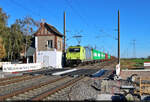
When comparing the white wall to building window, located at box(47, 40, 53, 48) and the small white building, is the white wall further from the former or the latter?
Answer: building window, located at box(47, 40, 53, 48)

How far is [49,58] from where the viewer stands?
31.6 metres

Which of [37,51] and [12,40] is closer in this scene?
[37,51]

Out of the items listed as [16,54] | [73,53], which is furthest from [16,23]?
[73,53]

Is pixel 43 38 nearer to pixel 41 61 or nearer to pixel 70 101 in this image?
pixel 41 61

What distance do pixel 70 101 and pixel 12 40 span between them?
1519 inches

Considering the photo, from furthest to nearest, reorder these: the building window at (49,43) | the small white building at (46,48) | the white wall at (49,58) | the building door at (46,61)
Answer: the building window at (49,43) < the building door at (46,61) < the small white building at (46,48) < the white wall at (49,58)

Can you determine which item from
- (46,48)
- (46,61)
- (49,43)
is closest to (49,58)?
(46,61)

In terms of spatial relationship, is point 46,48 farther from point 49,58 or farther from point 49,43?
point 49,58

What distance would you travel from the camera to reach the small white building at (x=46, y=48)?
31.5m

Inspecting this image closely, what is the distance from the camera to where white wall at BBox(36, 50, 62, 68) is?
31.3 m

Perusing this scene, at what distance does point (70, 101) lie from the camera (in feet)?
24.3

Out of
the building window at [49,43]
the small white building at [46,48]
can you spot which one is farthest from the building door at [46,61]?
the building window at [49,43]

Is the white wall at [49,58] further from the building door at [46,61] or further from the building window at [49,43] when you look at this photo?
the building window at [49,43]

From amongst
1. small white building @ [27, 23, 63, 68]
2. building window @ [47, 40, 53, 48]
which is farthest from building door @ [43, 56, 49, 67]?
building window @ [47, 40, 53, 48]
